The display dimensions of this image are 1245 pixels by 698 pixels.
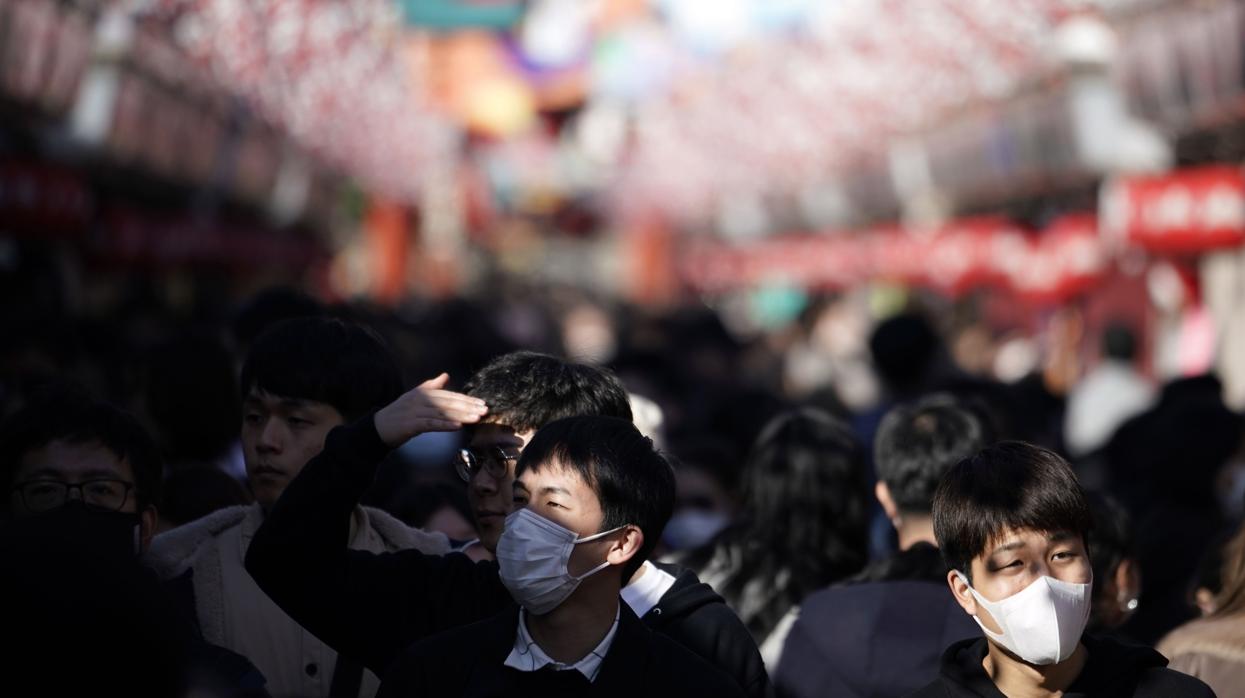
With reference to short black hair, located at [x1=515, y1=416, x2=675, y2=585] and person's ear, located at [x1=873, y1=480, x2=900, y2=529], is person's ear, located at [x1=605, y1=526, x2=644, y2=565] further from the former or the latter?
person's ear, located at [x1=873, y1=480, x2=900, y2=529]

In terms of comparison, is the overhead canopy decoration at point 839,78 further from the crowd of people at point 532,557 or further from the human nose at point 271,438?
the human nose at point 271,438

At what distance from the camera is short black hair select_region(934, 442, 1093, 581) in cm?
323

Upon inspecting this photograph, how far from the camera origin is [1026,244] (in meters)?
20.0

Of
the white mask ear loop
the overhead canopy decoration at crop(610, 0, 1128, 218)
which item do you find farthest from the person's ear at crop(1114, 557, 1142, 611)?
the overhead canopy decoration at crop(610, 0, 1128, 218)

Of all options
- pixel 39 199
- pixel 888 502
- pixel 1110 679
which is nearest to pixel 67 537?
pixel 1110 679

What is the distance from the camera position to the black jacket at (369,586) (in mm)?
3211

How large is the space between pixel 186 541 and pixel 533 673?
1052mm

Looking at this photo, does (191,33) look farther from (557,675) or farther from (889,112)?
(557,675)

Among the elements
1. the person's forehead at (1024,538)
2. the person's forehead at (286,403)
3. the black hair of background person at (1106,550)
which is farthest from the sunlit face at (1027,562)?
the person's forehead at (286,403)

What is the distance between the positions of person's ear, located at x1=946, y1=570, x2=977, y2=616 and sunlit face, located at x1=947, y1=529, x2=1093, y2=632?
1.5 inches

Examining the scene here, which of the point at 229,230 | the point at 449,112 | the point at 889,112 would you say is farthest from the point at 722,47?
the point at 449,112

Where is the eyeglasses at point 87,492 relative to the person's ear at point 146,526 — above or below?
above

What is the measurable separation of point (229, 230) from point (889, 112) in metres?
10.2

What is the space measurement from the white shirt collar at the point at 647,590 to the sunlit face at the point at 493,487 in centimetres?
29
